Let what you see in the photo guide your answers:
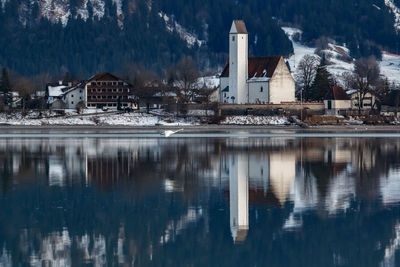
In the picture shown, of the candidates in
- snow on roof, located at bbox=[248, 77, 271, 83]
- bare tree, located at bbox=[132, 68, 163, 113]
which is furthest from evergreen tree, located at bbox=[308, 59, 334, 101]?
bare tree, located at bbox=[132, 68, 163, 113]

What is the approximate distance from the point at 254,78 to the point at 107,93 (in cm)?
1926

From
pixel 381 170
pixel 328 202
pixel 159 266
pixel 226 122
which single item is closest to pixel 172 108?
pixel 226 122

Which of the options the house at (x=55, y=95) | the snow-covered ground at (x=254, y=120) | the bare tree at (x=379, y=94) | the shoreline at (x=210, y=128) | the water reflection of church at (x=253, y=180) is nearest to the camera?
the water reflection of church at (x=253, y=180)

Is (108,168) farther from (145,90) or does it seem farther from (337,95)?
(145,90)

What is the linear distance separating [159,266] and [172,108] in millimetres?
79090

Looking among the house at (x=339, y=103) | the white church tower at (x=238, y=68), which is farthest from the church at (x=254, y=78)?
the house at (x=339, y=103)

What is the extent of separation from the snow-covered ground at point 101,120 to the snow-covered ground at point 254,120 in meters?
3.82

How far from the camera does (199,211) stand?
83.7ft

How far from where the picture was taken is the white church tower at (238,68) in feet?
330

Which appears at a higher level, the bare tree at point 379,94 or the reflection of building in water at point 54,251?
the bare tree at point 379,94

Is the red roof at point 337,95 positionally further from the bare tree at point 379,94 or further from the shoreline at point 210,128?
the shoreline at point 210,128

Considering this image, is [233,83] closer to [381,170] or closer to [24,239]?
[381,170]

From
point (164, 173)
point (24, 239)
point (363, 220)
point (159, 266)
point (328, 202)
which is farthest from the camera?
point (164, 173)

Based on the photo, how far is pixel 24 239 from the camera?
21.7 metres
